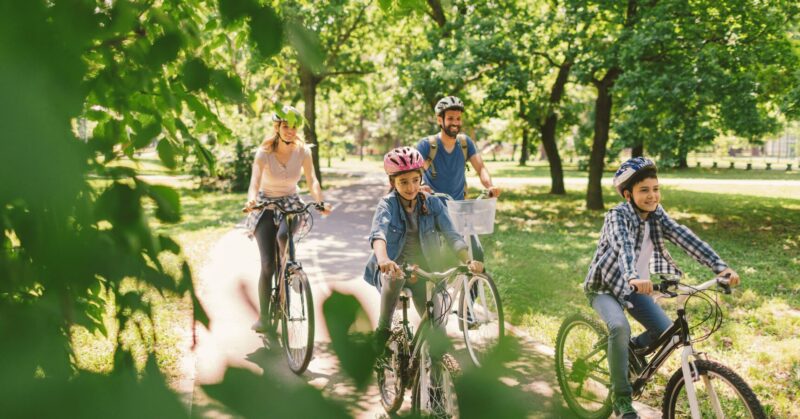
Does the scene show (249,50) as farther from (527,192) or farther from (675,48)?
(527,192)

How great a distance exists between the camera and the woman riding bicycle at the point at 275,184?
550 cm

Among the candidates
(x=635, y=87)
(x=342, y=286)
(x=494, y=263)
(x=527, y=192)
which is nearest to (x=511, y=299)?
(x=342, y=286)

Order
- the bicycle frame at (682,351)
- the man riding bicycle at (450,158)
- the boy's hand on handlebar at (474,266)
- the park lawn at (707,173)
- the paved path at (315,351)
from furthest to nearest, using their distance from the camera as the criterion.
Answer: the park lawn at (707,173), the man riding bicycle at (450,158), the bicycle frame at (682,351), the boy's hand on handlebar at (474,266), the paved path at (315,351)

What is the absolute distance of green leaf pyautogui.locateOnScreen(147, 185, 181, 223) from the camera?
0.88 meters

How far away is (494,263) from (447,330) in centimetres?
912

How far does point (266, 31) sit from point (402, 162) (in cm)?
307

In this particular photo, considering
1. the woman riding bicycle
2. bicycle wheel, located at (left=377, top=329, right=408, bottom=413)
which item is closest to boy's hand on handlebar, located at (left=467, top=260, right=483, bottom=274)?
bicycle wheel, located at (left=377, top=329, right=408, bottom=413)

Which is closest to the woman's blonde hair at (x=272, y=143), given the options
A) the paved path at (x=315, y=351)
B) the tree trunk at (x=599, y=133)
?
the paved path at (x=315, y=351)

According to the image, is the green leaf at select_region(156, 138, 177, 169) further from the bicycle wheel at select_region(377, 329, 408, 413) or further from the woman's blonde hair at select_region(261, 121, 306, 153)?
the woman's blonde hair at select_region(261, 121, 306, 153)

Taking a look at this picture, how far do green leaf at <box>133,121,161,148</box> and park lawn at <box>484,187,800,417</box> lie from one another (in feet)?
2.16

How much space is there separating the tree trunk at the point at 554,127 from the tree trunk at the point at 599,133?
1.10 meters

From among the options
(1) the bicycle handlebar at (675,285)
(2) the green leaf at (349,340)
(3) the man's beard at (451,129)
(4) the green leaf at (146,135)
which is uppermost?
(3) the man's beard at (451,129)

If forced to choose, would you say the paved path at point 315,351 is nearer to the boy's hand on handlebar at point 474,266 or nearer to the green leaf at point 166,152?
the green leaf at point 166,152

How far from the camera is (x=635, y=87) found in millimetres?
13117
